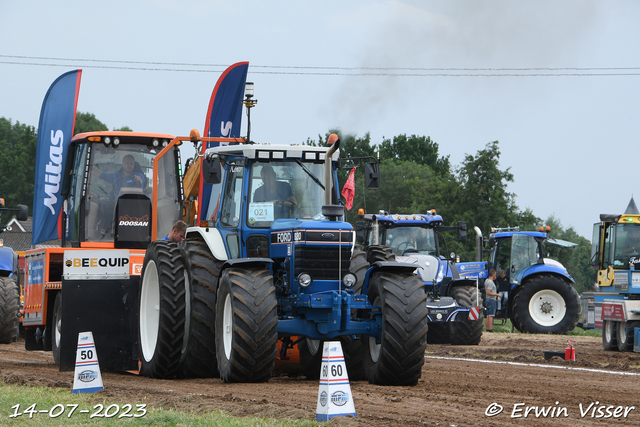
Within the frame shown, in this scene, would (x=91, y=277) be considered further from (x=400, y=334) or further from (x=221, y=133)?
(x=221, y=133)

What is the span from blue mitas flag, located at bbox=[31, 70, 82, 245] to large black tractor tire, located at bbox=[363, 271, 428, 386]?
7969 mm

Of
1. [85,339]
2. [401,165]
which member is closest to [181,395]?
[85,339]

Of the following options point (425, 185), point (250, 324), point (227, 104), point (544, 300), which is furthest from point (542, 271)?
point (425, 185)

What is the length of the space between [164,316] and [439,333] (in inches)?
416

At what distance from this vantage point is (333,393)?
691 cm

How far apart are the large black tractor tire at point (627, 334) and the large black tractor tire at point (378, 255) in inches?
316

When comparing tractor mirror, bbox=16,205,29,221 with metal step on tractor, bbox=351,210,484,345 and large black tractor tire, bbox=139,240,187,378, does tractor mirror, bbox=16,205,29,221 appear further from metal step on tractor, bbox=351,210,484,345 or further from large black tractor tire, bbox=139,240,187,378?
large black tractor tire, bbox=139,240,187,378

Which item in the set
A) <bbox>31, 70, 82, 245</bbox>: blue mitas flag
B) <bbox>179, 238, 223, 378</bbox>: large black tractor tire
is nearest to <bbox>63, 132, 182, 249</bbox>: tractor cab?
<bbox>31, 70, 82, 245</bbox>: blue mitas flag

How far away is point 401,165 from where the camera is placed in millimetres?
Answer: 73375

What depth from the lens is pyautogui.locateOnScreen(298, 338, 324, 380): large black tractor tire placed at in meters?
10.6

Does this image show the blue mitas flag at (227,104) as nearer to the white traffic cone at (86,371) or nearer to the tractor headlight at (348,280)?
the tractor headlight at (348,280)

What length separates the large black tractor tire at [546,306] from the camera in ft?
74.7

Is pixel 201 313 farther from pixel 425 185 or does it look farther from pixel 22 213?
pixel 425 185

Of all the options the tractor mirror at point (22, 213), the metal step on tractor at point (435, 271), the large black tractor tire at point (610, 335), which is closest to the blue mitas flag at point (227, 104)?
the metal step on tractor at point (435, 271)
